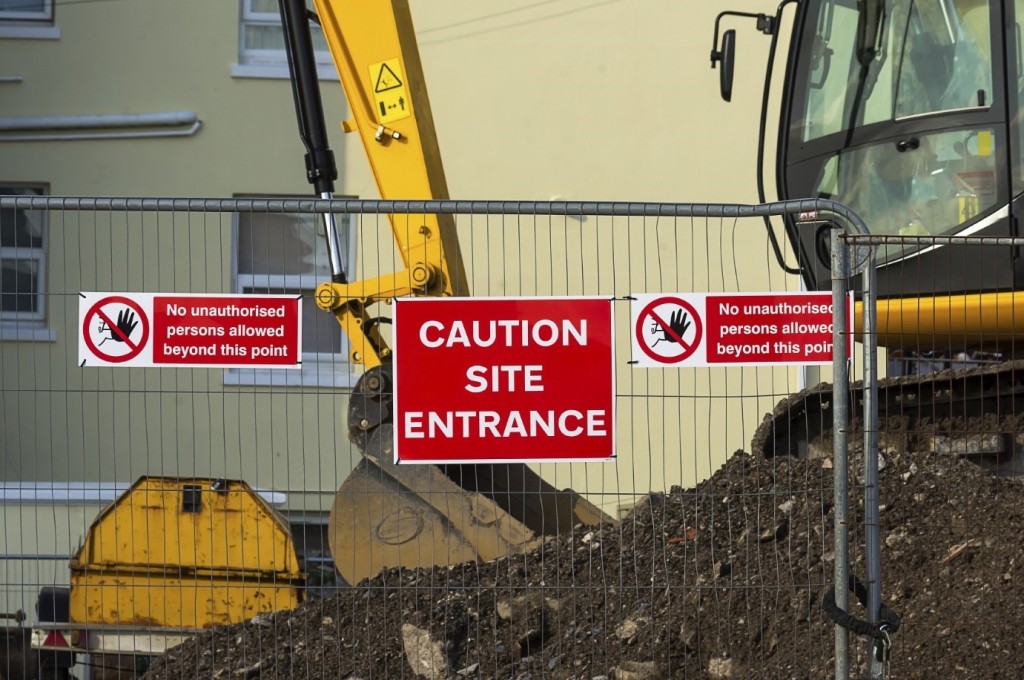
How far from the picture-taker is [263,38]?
14.0 m

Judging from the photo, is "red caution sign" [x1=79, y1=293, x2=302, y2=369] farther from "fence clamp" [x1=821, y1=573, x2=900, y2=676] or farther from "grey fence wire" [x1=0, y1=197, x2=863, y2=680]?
"fence clamp" [x1=821, y1=573, x2=900, y2=676]

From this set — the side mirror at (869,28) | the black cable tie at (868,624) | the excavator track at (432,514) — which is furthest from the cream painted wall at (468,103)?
the black cable tie at (868,624)

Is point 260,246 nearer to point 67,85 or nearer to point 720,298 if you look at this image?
point 67,85

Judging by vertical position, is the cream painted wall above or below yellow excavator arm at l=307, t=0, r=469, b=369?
above

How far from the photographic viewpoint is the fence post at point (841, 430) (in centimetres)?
482

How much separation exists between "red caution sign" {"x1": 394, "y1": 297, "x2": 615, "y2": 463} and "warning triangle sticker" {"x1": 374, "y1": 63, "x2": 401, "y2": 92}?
319 cm

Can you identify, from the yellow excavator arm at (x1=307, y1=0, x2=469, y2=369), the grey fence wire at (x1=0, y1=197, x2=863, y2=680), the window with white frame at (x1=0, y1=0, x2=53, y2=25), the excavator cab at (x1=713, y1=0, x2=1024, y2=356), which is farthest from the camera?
the window with white frame at (x1=0, y1=0, x2=53, y2=25)

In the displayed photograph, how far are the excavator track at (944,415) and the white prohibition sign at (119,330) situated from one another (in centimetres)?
320

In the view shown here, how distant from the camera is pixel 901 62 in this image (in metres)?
7.93

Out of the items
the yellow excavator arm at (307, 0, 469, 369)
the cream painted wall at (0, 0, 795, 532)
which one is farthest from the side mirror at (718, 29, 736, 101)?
the cream painted wall at (0, 0, 795, 532)

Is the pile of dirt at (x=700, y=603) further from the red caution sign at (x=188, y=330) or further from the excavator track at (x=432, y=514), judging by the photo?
the red caution sign at (x=188, y=330)

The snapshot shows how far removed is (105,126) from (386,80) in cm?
663

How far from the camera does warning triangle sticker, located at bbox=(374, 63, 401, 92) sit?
796 cm

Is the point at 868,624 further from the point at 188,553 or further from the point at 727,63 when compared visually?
the point at 727,63
